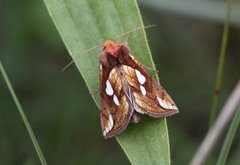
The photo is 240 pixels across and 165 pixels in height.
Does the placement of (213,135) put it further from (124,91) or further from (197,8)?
(197,8)

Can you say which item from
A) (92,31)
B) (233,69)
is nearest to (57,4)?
(92,31)

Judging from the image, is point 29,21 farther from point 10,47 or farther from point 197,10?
point 197,10

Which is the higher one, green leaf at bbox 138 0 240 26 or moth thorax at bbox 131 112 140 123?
green leaf at bbox 138 0 240 26

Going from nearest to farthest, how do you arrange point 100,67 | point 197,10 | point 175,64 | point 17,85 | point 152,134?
1. point 152,134
2. point 100,67
3. point 197,10
4. point 17,85
5. point 175,64

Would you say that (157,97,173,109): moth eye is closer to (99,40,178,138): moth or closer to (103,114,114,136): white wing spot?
(99,40,178,138): moth

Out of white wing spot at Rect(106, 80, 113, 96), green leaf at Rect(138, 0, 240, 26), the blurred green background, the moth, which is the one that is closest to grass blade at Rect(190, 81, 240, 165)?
the moth

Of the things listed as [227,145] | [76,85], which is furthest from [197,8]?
[227,145]

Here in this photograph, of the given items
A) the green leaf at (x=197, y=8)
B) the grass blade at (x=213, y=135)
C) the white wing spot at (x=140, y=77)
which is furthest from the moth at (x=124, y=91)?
the green leaf at (x=197, y=8)
